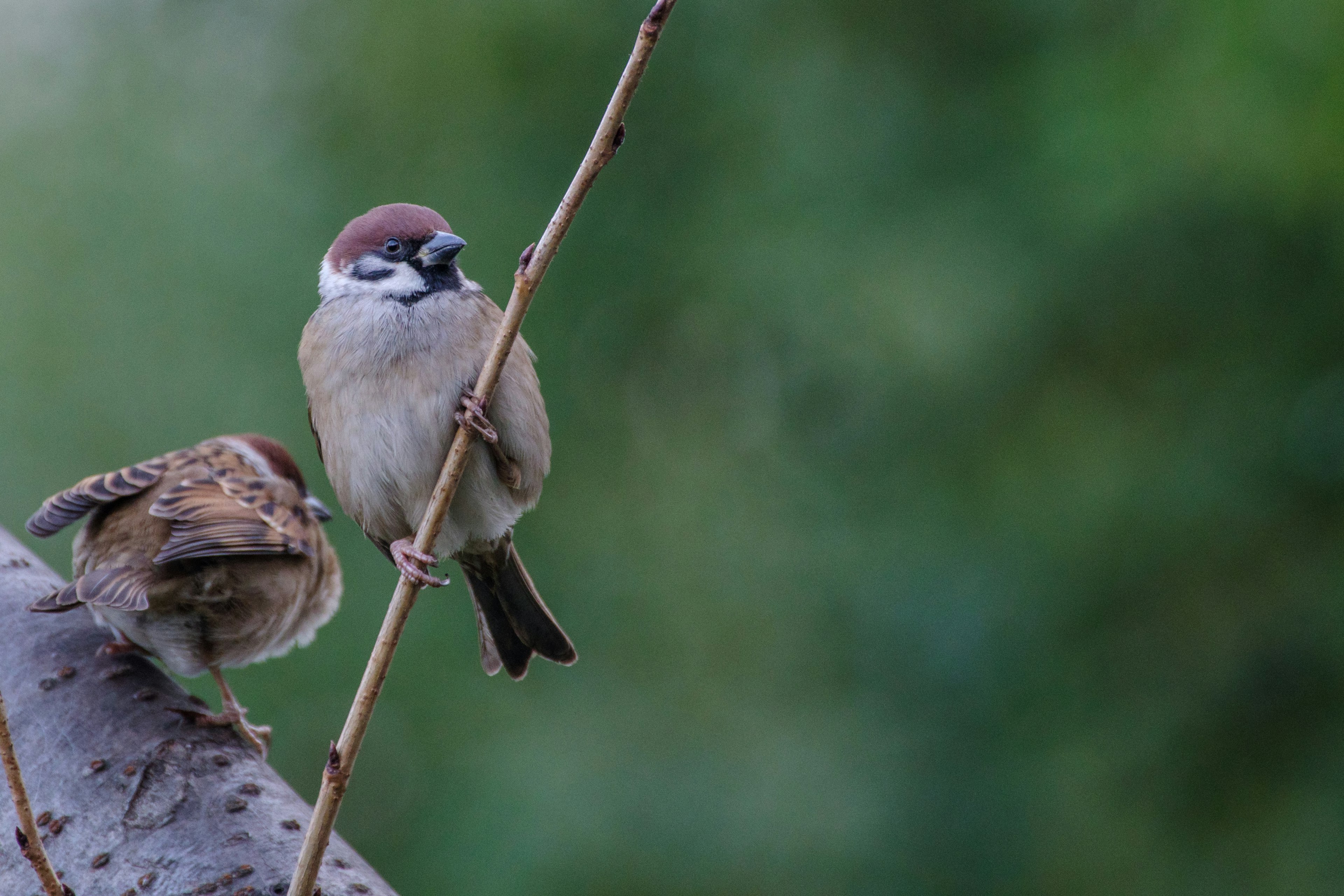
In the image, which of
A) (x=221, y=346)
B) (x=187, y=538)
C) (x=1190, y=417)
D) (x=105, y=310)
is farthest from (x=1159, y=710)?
(x=105, y=310)

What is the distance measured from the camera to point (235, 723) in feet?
6.67

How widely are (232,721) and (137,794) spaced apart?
0.63 ft

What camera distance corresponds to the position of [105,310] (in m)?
5.09

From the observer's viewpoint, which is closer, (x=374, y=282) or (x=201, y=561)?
(x=374, y=282)

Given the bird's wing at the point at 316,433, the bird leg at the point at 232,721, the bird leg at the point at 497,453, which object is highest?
the bird leg at the point at 497,453

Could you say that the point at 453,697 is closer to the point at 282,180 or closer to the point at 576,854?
the point at 576,854

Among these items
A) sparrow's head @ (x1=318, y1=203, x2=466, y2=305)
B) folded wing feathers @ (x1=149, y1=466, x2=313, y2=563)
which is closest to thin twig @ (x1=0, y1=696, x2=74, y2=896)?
folded wing feathers @ (x1=149, y1=466, x2=313, y2=563)

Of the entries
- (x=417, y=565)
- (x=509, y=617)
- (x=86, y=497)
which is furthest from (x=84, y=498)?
(x=417, y=565)

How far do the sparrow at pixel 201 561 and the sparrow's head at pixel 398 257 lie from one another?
1.79ft

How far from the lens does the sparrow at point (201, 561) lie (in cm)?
232

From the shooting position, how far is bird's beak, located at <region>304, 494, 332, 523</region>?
3246 millimetres

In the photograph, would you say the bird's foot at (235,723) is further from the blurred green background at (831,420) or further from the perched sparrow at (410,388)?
the blurred green background at (831,420)

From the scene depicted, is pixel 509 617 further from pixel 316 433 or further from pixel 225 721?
pixel 225 721

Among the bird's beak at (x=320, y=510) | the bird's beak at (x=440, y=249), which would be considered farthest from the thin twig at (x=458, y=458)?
the bird's beak at (x=320, y=510)
